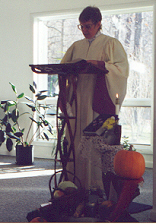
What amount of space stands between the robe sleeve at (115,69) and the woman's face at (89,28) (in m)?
0.15

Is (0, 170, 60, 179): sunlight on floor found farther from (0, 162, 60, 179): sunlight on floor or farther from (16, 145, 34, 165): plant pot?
(16, 145, 34, 165): plant pot

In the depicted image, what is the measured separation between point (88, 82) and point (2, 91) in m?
3.26

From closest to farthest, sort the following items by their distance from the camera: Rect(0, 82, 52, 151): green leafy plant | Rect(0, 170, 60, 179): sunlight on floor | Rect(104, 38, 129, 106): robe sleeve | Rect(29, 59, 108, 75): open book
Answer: Rect(29, 59, 108, 75): open book
Rect(104, 38, 129, 106): robe sleeve
Rect(0, 170, 60, 179): sunlight on floor
Rect(0, 82, 52, 151): green leafy plant

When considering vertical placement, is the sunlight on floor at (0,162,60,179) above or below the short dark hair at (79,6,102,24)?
below

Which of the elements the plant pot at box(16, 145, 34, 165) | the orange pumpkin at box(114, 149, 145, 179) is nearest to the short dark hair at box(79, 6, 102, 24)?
the orange pumpkin at box(114, 149, 145, 179)

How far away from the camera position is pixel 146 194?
2.94m

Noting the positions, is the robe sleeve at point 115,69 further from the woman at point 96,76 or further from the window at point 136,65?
the window at point 136,65

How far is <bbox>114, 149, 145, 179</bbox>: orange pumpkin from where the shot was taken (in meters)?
1.79

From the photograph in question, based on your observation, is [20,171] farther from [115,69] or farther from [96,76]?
[115,69]

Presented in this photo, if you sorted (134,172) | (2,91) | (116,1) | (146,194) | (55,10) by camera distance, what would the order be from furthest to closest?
(2,91), (55,10), (116,1), (146,194), (134,172)

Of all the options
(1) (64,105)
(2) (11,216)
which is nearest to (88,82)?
(1) (64,105)

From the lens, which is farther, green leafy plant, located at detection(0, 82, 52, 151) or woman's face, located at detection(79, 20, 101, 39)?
green leafy plant, located at detection(0, 82, 52, 151)

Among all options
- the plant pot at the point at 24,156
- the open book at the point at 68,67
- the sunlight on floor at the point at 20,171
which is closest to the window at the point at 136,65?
the plant pot at the point at 24,156

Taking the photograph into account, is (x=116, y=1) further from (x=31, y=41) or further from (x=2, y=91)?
(x=2, y=91)
